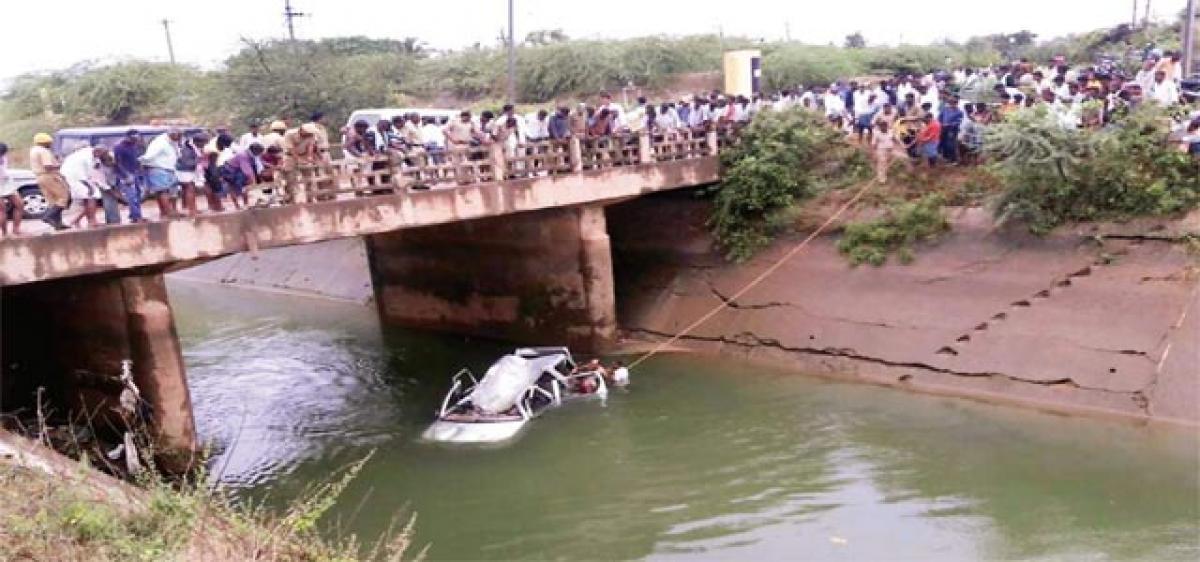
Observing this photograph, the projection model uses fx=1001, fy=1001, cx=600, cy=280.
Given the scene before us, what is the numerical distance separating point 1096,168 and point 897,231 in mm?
3423

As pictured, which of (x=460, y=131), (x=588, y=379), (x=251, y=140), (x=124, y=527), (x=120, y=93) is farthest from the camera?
(x=120, y=93)

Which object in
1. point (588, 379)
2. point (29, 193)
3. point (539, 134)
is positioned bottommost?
point (588, 379)

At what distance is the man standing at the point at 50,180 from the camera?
12281 millimetres

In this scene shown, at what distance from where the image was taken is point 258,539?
7.44m

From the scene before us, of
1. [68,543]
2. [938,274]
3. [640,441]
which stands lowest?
[640,441]

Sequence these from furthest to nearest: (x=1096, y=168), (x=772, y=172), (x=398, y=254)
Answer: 1. (x=398, y=254)
2. (x=772, y=172)
3. (x=1096, y=168)

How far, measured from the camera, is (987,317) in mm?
16234

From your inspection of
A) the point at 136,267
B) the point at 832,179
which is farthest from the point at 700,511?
the point at 832,179

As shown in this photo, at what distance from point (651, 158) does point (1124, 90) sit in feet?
27.9

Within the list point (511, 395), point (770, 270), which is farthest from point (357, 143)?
point (770, 270)

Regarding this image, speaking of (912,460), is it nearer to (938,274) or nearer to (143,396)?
(938,274)

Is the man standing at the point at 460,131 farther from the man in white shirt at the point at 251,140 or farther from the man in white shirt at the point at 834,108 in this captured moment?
the man in white shirt at the point at 834,108

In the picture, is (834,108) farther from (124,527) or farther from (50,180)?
(124,527)

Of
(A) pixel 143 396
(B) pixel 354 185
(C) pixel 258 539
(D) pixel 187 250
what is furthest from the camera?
(B) pixel 354 185
